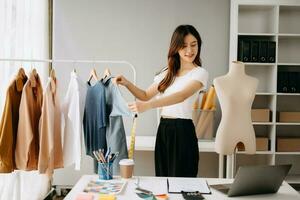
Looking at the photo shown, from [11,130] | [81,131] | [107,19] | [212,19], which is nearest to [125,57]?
[107,19]

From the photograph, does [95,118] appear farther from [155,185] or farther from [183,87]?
[155,185]

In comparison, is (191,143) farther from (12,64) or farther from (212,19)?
(212,19)

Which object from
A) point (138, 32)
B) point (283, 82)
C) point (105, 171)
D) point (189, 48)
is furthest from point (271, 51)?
point (105, 171)

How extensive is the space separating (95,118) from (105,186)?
0.79 metres

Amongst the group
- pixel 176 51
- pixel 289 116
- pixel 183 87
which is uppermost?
pixel 176 51

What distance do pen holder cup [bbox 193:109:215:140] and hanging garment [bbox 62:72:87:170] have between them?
1622 mm

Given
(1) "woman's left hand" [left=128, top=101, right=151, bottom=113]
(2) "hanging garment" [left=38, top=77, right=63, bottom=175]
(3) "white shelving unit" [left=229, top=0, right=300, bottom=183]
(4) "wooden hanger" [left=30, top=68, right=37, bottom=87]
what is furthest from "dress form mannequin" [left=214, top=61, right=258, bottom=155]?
(3) "white shelving unit" [left=229, top=0, right=300, bottom=183]

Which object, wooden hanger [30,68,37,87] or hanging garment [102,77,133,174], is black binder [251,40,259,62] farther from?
wooden hanger [30,68,37,87]

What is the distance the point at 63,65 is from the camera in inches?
174

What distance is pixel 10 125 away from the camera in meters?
2.50

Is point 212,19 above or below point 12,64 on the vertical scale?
above

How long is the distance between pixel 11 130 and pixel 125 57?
2149 mm

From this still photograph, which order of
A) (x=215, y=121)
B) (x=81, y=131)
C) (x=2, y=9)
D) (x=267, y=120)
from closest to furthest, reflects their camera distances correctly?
(x=81, y=131), (x=2, y=9), (x=267, y=120), (x=215, y=121)

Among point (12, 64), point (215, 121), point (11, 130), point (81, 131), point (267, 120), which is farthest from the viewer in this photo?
point (215, 121)
